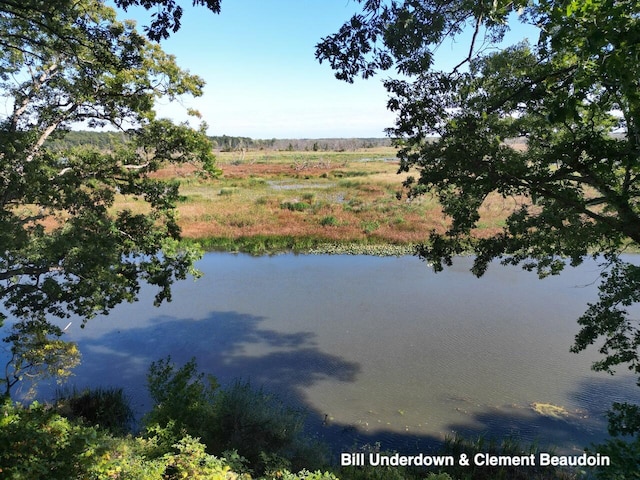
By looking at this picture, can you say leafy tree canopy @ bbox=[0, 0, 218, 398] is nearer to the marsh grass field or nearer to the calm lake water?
the calm lake water

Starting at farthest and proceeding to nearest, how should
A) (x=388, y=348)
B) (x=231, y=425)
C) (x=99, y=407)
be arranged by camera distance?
1. (x=388, y=348)
2. (x=99, y=407)
3. (x=231, y=425)

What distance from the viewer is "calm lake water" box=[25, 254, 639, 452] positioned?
966 cm

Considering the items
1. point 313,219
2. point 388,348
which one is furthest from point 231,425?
point 313,219

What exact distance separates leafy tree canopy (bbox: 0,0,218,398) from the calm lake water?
3796 millimetres

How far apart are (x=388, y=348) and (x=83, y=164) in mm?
9832

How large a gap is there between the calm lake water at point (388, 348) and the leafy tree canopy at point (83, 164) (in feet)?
12.5

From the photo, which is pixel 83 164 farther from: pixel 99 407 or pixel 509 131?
pixel 509 131

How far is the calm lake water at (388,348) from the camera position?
9.66 meters

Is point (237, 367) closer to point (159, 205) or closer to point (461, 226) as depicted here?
point (159, 205)

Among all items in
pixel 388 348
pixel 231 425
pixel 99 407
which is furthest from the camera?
pixel 388 348

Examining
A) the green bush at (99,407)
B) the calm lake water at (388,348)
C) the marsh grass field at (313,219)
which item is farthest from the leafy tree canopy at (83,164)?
the marsh grass field at (313,219)

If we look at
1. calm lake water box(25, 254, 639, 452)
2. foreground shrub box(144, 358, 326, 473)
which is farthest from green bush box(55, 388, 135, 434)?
foreground shrub box(144, 358, 326, 473)

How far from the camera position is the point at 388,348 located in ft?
42.2

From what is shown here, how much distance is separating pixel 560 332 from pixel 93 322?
53.3 feet
